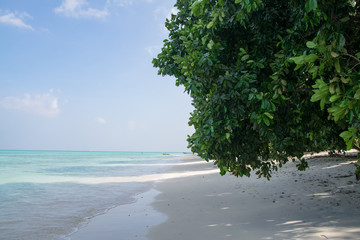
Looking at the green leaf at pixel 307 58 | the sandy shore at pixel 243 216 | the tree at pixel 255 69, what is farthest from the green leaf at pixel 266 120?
the sandy shore at pixel 243 216

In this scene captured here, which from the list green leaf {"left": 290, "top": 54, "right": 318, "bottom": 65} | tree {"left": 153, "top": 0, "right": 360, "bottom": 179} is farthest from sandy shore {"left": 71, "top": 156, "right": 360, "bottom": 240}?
green leaf {"left": 290, "top": 54, "right": 318, "bottom": 65}

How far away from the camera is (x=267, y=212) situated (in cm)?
691

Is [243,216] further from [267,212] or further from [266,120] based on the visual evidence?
[266,120]

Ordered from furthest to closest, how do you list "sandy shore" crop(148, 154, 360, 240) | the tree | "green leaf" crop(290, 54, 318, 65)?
"sandy shore" crop(148, 154, 360, 240) → the tree → "green leaf" crop(290, 54, 318, 65)

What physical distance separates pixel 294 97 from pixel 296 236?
2.87 meters

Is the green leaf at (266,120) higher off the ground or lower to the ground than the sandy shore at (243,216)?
higher

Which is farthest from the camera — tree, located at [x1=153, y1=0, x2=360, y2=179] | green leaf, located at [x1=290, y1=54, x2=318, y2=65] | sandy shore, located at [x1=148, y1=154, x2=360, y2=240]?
sandy shore, located at [x1=148, y1=154, x2=360, y2=240]

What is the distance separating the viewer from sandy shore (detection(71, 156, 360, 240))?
212 inches

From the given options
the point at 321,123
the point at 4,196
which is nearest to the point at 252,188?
the point at 321,123

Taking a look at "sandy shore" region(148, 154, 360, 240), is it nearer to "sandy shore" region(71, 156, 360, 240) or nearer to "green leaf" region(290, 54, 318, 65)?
"sandy shore" region(71, 156, 360, 240)

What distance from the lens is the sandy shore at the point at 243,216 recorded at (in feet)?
17.7

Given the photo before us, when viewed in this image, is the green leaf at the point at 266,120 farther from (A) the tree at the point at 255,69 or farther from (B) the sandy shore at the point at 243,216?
(B) the sandy shore at the point at 243,216

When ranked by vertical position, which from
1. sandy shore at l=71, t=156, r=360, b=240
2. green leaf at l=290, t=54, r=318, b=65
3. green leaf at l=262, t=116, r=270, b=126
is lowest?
sandy shore at l=71, t=156, r=360, b=240

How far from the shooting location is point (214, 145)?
15.8ft
